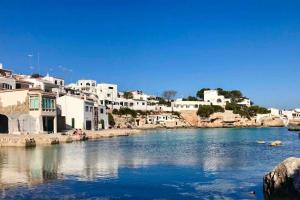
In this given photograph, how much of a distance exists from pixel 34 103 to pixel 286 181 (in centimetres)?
5347

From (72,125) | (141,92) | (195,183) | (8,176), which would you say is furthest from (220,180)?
(141,92)

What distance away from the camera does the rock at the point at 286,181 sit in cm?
1545

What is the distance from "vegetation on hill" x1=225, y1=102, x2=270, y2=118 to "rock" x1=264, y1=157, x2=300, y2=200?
139 meters

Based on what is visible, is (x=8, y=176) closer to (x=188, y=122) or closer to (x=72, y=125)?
(x=72, y=125)

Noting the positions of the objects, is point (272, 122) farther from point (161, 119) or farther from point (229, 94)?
point (161, 119)

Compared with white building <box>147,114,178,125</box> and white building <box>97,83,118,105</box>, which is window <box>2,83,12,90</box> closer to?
white building <box>97,83,118,105</box>

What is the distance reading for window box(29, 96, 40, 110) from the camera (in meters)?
64.3

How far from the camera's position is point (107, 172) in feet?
89.6

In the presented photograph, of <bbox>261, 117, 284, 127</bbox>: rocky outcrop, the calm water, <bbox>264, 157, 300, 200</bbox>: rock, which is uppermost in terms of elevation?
<bbox>261, 117, 284, 127</bbox>: rocky outcrop

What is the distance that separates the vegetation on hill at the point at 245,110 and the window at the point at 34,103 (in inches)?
3926

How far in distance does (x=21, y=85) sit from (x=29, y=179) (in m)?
55.7

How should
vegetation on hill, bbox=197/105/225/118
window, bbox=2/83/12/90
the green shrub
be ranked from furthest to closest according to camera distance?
the green shrub → vegetation on hill, bbox=197/105/225/118 → window, bbox=2/83/12/90

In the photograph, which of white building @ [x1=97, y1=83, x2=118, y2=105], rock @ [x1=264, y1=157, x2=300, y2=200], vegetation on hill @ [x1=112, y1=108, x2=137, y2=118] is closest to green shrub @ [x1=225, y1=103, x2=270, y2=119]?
vegetation on hill @ [x1=112, y1=108, x2=137, y2=118]

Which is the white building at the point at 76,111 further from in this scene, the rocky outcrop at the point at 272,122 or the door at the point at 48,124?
the rocky outcrop at the point at 272,122
